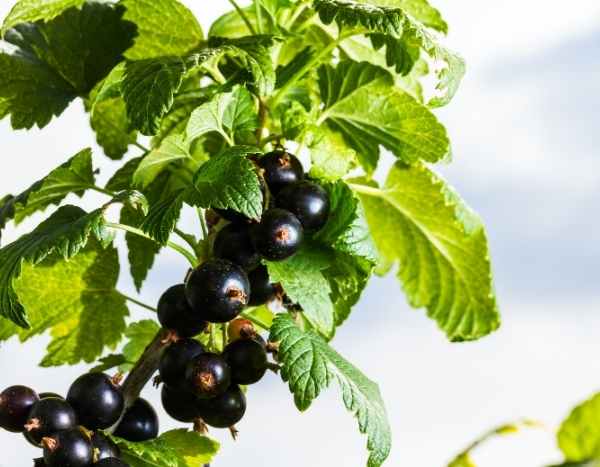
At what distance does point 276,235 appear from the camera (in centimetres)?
105

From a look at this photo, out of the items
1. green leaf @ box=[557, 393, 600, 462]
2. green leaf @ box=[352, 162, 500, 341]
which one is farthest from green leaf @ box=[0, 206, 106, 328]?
green leaf @ box=[557, 393, 600, 462]

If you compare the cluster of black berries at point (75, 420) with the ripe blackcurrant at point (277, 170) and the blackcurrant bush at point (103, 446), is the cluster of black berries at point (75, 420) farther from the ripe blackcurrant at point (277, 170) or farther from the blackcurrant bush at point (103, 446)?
the ripe blackcurrant at point (277, 170)

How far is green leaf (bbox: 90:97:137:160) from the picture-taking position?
57.1 inches

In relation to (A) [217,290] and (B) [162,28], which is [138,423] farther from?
(B) [162,28]

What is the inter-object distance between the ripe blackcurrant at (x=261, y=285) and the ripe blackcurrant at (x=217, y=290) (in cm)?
7

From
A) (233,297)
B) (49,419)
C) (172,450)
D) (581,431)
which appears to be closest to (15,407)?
(49,419)

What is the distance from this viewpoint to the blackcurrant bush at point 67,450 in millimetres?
1007

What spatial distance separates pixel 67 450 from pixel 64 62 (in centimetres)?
66

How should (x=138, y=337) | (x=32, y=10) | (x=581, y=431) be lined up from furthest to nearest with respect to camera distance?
(x=138, y=337) < (x=32, y=10) < (x=581, y=431)

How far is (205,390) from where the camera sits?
1032 mm

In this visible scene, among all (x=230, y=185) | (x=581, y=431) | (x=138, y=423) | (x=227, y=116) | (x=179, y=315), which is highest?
(x=227, y=116)

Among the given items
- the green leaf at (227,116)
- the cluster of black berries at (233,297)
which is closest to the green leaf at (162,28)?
the green leaf at (227,116)

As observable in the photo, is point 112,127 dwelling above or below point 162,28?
below

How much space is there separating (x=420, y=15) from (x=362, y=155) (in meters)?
0.22
